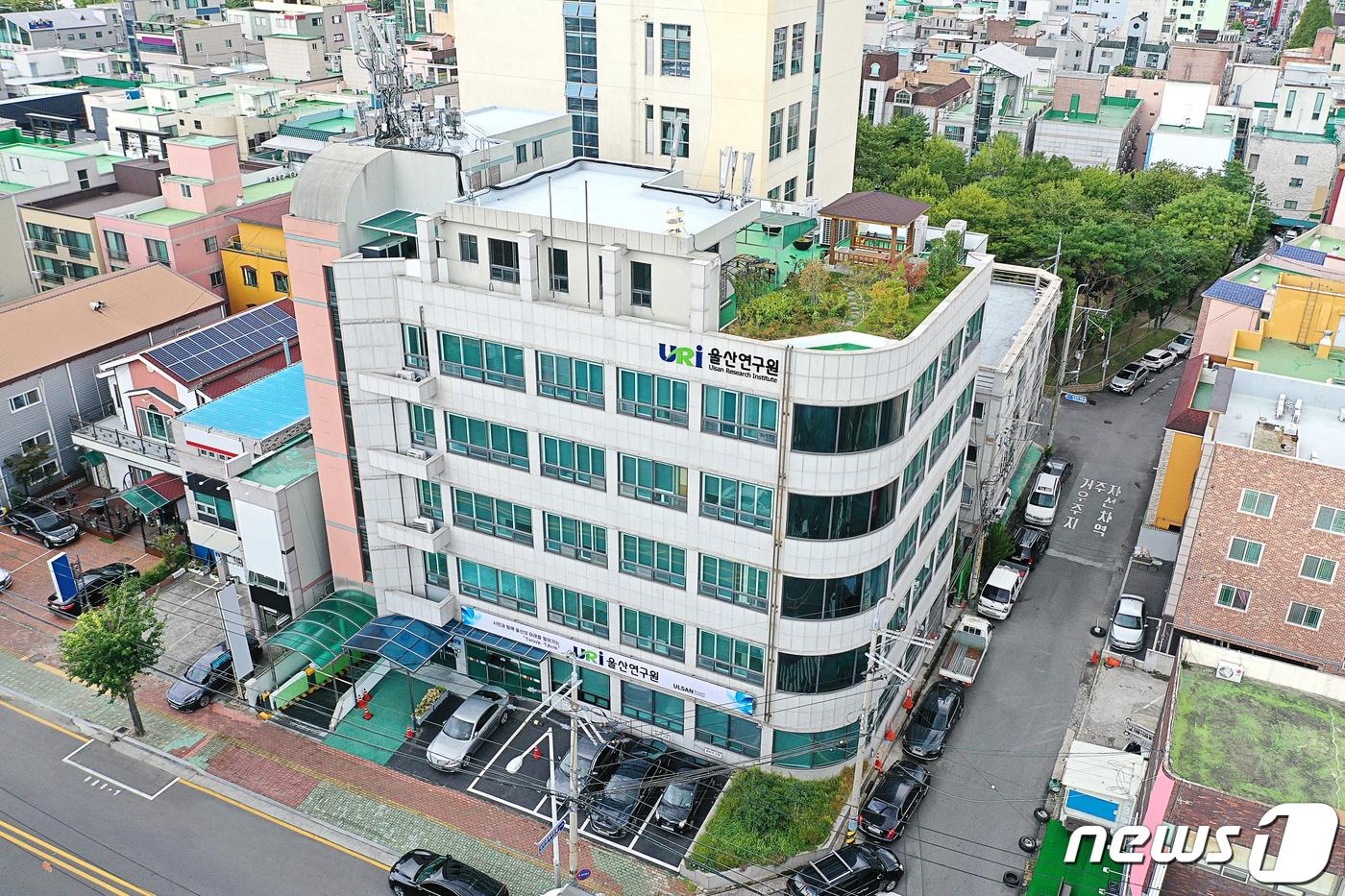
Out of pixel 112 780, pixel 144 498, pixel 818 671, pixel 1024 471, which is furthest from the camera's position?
pixel 1024 471

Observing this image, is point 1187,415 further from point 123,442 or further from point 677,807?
point 123,442

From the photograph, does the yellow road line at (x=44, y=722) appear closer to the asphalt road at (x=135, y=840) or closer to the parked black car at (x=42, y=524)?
the asphalt road at (x=135, y=840)

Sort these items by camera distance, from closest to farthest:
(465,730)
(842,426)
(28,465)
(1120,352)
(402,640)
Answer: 1. (842,426)
2. (465,730)
3. (402,640)
4. (28,465)
5. (1120,352)

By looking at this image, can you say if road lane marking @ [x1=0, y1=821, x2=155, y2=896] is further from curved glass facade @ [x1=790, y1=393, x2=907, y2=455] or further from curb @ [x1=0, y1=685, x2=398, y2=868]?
curved glass facade @ [x1=790, y1=393, x2=907, y2=455]

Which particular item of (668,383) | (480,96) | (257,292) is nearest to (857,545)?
(668,383)

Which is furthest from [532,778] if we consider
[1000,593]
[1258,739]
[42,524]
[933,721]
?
[42,524]

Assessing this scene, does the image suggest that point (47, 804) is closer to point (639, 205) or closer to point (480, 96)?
point (639, 205)

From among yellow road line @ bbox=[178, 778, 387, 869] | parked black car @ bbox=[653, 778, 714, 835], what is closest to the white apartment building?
parked black car @ bbox=[653, 778, 714, 835]
